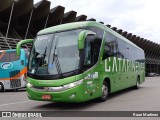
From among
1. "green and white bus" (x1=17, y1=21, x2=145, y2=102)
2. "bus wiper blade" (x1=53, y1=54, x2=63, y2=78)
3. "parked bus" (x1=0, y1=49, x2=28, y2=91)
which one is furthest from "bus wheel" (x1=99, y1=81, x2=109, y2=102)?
"parked bus" (x1=0, y1=49, x2=28, y2=91)

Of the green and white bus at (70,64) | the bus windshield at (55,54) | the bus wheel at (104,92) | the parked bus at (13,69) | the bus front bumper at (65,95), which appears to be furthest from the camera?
the parked bus at (13,69)

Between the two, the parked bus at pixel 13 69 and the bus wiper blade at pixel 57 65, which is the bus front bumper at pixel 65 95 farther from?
the parked bus at pixel 13 69

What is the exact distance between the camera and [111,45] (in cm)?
1242

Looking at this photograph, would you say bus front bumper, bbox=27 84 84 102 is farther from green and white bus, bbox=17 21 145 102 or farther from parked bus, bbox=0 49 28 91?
parked bus, bbox=0 49 28 91

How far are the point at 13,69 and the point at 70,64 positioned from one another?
10.4 m

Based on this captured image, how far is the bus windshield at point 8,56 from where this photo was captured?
18984 mm

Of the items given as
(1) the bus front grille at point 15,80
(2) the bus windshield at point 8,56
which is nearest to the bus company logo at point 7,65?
(2) the bus windshield at point 8,56

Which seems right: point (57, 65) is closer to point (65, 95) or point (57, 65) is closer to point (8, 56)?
point (65, 95)

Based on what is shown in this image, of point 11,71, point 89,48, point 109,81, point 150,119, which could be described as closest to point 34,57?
point 89,48

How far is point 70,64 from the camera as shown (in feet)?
30.6

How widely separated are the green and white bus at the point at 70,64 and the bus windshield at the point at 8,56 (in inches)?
350

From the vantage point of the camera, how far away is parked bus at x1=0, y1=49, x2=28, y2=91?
62.0 ft

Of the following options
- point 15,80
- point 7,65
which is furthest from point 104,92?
point 7,65

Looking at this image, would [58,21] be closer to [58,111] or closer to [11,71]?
[11,71]
